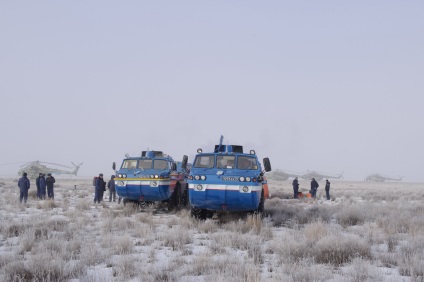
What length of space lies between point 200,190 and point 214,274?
223 inches

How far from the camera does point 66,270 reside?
229 inches

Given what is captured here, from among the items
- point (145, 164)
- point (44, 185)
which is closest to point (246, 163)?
point (145, 164)

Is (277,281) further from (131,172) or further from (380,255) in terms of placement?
(131,172)

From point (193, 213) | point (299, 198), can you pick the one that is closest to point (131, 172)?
point (193, 213)

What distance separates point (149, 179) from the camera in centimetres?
1450

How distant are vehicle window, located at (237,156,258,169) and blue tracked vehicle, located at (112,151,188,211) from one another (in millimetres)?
3889

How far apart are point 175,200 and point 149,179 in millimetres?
2406

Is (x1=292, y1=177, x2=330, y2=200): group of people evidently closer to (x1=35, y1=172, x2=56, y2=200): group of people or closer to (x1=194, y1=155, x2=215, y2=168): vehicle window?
(x1=194, y1=155, x2=215, y2=168): vehicle window

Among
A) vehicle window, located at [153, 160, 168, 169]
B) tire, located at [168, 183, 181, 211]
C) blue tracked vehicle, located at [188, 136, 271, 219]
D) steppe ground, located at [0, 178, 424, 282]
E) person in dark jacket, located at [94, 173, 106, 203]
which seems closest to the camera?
steppe ground, located at [0, 178, 424, 282]

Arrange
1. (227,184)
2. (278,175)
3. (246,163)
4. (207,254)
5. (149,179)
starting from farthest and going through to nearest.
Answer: (278,175), (149,179), (246,163), (227,184), (207,254)

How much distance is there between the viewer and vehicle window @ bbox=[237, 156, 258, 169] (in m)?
12.0

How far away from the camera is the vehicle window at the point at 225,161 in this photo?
11988 millimetres

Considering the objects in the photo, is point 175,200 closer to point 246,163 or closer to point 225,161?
point 225,161

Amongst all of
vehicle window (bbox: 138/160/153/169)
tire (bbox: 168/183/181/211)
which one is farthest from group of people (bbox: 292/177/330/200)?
vehicle window (bbox: 138/160/153/169)
